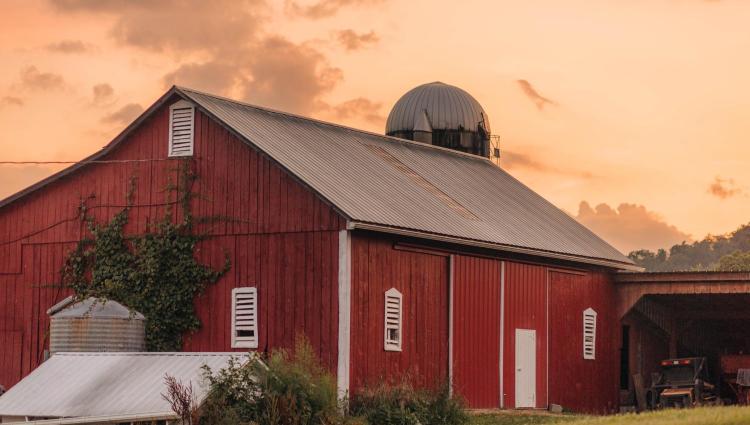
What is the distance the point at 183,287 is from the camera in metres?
31.4

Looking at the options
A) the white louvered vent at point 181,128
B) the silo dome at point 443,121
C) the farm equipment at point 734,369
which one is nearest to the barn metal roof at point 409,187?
the white louvered vent at point 181,128

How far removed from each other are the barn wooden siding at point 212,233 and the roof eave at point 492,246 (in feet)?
2.38

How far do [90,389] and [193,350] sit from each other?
3.35 meters

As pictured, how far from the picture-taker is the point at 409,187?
34875 millimetres

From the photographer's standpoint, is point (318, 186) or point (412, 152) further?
point (412, 152)

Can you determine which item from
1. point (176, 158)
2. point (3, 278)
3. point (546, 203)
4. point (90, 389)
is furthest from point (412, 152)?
point (90, 389)

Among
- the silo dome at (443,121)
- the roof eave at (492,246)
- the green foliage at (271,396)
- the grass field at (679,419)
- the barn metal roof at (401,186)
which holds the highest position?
the silo dome at (443,121)

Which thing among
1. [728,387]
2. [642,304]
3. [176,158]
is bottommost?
[728,387]

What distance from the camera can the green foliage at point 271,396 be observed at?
24.6 metres

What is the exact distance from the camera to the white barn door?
3512cm

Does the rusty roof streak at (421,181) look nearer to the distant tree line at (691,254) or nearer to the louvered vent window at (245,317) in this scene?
the louvered vent window at (245,317)

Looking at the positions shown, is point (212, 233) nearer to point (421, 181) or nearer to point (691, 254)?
point (421, 181)

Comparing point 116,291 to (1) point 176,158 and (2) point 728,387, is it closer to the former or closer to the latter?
(1) point 176,158

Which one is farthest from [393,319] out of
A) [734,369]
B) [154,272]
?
[734,369]
